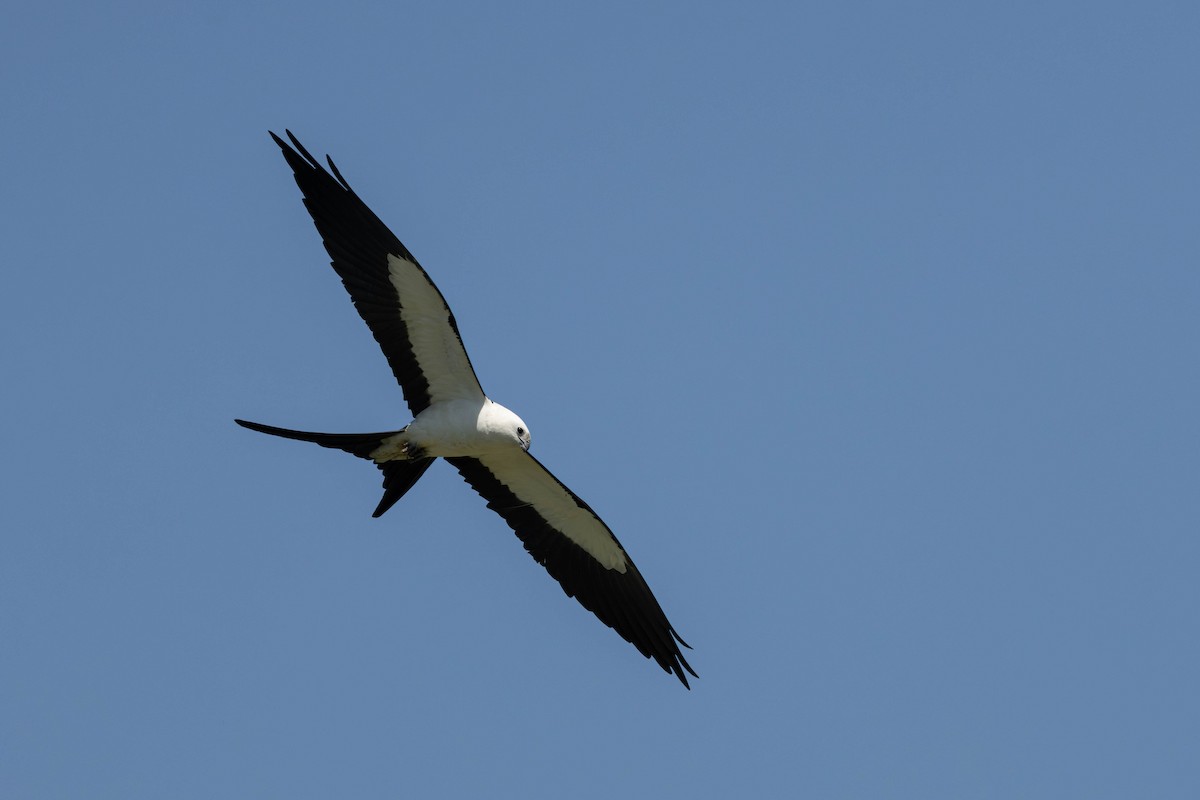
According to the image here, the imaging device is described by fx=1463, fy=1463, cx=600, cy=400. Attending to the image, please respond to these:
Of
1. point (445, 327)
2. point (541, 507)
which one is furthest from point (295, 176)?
point (541, 507)

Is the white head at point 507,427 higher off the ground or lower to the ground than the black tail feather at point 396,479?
higher

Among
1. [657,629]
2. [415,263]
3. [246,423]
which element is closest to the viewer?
[246,423]

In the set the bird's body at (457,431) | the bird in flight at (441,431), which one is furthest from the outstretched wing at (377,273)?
the bird's body at (457,431)

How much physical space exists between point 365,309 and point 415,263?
664 millimetres

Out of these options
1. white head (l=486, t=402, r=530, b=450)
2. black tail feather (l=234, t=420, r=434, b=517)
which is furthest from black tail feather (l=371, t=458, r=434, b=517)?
white head (l=486, t=402, r=530, b=450)

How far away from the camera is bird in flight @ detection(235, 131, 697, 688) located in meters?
12.5

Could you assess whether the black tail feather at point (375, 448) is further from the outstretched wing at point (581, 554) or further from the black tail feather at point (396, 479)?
the outstretched wing at point (581, 554)

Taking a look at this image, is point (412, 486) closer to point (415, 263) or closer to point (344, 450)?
point (344, 450)

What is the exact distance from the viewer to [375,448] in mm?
12516

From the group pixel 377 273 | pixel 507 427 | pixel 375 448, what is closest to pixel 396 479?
pixel 375 448

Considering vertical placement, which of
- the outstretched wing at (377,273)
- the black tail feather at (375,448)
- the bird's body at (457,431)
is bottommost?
the black tail feather at (375,448)

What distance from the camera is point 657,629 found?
13594mm

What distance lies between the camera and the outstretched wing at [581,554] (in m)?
13.5

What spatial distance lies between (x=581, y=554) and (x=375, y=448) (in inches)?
94.3
